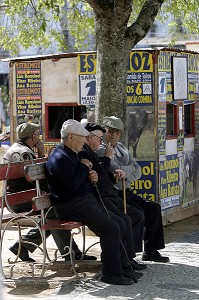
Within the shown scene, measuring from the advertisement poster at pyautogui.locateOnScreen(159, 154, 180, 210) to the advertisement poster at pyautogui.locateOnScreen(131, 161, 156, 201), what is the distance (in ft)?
0.52

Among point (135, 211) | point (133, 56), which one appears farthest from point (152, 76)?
point (135, 211)

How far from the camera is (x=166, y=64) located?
11383 millimetres

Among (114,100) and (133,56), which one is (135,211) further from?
(133,56)

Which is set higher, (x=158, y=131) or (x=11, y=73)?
(x=11, y=73)

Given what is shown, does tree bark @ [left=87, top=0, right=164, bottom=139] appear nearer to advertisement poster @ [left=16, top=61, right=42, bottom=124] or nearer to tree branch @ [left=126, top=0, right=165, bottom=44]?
tree branch @ [left=126, top=0, right=165, bottom=44]

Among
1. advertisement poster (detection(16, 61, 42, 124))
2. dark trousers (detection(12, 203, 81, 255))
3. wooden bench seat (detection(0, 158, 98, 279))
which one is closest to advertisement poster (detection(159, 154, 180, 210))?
advertisement poster (detection(16, 61, 42, 124))

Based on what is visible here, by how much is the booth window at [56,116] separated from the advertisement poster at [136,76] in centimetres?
68

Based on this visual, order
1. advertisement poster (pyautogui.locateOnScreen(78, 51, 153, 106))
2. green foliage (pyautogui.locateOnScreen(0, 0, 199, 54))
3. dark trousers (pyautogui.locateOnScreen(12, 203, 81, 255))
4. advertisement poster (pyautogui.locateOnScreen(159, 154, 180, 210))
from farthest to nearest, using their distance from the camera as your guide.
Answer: green foliage (pyautogui.locateOnScreen(0, 0, 199, 54)), advertisement poster (pyautogui.locateOnScreen(159, 154, 180, 210)), advertisement poster (pyautogui.locateOnScreen(78, 51, 153, 106)), dark trousers (pyautogui.locateOnScreen(12, 203, 81, 255))

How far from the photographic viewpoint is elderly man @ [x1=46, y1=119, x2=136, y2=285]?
7.75 m

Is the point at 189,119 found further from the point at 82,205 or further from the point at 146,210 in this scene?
the point at 82,205

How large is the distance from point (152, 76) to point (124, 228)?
136 inches

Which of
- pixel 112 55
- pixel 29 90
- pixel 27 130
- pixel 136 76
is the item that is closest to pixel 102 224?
pixel 27 130

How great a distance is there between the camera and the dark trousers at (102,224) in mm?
7766

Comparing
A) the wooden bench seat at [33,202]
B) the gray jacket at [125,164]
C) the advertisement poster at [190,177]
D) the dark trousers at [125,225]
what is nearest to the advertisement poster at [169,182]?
the advertisement poster at [190,177]
